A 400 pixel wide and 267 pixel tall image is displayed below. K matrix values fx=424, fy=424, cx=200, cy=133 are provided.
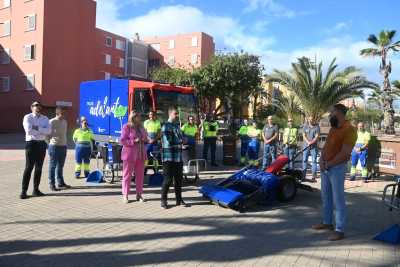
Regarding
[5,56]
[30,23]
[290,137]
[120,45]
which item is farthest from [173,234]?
[120,45]

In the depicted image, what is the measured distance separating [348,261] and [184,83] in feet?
96.8

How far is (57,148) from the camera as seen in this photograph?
9438mm

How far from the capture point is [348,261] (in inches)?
208

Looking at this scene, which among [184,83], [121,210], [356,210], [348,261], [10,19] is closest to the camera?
[348,261]

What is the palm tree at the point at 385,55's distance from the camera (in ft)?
103

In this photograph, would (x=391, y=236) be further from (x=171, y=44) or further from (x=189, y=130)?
(x=171, y=44)

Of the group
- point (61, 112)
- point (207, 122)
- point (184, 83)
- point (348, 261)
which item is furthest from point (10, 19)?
point (348, 261)

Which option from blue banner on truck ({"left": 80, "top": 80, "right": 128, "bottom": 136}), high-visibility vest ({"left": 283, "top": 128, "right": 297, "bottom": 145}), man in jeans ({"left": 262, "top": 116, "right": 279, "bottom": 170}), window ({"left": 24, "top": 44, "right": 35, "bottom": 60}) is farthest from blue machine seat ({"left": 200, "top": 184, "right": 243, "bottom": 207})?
window ({"left": 24, "top": 44, "right": 35, "bottom": 60})

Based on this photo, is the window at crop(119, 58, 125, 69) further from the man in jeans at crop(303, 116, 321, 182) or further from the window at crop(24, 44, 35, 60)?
the man in jeans at crop(303, 116, 321, 182)

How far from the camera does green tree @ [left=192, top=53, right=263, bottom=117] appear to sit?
1261 inches

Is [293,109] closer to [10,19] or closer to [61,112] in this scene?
[61,112]

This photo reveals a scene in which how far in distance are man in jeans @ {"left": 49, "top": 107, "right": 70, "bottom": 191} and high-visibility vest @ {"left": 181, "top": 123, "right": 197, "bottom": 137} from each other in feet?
14.7

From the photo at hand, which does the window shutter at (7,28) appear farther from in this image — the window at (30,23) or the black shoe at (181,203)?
the black shoe at (181,203)

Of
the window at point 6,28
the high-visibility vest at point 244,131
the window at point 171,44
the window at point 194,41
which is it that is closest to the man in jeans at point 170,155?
the high-visibility vest at point 244,131
